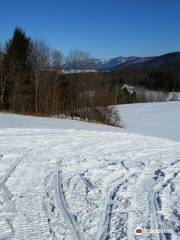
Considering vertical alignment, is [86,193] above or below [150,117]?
above

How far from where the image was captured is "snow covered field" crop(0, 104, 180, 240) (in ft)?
17.2

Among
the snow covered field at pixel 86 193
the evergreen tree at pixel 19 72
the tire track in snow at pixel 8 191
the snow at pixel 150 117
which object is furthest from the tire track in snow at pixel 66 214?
the snow at pixel 150 117

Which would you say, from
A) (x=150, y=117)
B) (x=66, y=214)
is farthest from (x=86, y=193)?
(x=150, y=117)

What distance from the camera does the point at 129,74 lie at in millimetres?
149000

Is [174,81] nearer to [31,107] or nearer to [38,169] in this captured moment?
[31,107]

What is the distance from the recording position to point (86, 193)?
6.96m

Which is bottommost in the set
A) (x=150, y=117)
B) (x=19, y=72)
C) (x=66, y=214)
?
(x=150, y=117)

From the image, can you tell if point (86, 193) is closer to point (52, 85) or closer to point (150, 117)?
point (52, 85)

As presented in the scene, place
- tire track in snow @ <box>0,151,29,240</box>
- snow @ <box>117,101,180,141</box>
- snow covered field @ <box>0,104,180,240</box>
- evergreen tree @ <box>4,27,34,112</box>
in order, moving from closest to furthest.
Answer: tire track in snow @ <box>0,151,29,240</box> → snow covered field @ <box>0,104,180,240</box> → evergreen tree @ <box>4,27,34,112</box> → snow @ <box>117,101,180,141</box>

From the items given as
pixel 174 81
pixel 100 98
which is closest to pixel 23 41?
pixel 100 98

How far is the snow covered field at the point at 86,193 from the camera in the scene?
207 inches

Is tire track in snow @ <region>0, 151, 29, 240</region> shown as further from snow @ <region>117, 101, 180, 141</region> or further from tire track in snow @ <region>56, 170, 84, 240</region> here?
snow @ <region>117, 101, 180, 141</region>

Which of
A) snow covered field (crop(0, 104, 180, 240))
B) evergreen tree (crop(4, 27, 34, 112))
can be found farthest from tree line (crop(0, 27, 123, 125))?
snow covered field (crop(0, 104, 180, 240))

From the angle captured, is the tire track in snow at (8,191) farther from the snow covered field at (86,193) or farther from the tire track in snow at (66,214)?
the tire track in snow at (66,214)
